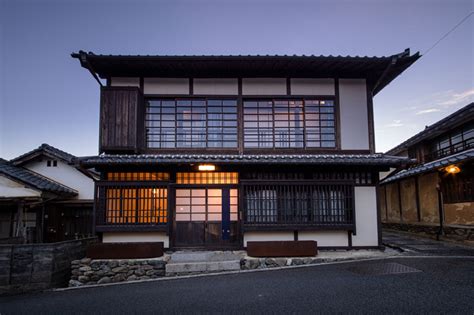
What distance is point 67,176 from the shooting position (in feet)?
52.3

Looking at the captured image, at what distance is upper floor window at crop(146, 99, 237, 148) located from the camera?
12.1m

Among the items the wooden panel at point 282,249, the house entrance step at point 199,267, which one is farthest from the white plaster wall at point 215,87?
the house entrance step at point 199,267

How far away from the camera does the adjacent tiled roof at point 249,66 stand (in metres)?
11.2

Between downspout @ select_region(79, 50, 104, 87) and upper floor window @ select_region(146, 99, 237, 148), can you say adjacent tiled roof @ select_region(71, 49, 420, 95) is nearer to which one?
downspout @ select_region(79, 50, 104, 87)

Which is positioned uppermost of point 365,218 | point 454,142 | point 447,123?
point 447,123

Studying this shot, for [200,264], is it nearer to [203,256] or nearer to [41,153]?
[203,256]

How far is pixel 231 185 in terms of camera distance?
11328 millimetres

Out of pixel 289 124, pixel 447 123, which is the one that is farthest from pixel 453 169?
pixel 289 124

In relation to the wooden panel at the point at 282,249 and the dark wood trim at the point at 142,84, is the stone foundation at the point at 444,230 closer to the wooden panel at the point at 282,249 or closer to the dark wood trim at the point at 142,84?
the wooden panel at the point at 282,249

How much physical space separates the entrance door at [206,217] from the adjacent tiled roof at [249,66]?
4.69 meters

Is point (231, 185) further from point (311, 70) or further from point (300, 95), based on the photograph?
point (311, 70)

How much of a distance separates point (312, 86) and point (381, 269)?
7203 millimetres

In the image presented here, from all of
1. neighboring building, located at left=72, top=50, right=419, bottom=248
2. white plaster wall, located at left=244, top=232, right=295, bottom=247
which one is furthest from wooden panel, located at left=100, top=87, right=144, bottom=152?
white plaster wall, located at left=244, top=232, right=295, bottom=247

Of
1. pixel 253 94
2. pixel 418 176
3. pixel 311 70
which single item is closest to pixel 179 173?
pixel 253 94
